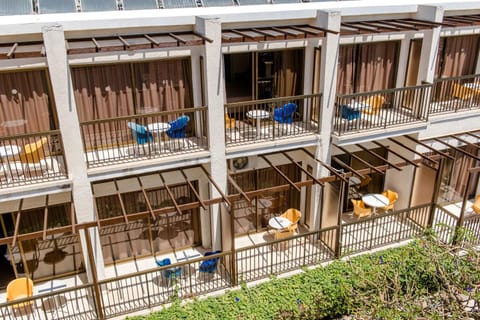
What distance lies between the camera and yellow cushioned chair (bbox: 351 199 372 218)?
16078mm

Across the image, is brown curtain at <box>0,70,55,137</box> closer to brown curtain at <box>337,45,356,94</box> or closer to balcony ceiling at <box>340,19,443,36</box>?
balcony ceiling at <box>340,19,443,36</box>

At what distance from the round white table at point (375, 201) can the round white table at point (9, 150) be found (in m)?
11.7

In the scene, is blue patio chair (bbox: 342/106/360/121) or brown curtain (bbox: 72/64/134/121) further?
blue patio chair (bbox: 342/106/360/121)

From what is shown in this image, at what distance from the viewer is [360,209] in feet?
52.7

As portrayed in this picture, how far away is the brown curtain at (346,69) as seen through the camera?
15070 mm

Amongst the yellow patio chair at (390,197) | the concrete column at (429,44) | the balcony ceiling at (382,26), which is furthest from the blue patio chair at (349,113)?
the yellow patio chair at (390,197)

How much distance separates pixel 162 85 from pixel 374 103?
7.81 metres

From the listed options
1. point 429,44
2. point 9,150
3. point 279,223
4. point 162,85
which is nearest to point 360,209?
point 279,223

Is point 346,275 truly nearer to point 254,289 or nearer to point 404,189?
point 254,289

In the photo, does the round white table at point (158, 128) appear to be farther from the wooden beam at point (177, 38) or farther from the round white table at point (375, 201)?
the round white table at point (375, 201)

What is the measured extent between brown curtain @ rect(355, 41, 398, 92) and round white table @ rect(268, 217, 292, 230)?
18.0ft

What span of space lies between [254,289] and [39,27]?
30.5 ft

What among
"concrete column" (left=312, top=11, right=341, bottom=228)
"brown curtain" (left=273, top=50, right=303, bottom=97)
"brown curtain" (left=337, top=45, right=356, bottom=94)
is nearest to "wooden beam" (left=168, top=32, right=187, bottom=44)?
"brown curtain" (left=273, top=50, right=303, bottom=97)

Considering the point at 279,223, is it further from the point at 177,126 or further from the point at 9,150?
the point at 9,150
